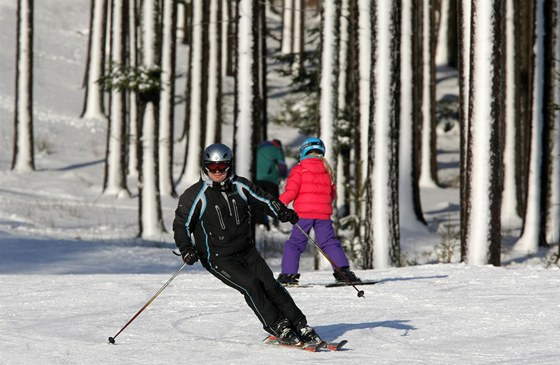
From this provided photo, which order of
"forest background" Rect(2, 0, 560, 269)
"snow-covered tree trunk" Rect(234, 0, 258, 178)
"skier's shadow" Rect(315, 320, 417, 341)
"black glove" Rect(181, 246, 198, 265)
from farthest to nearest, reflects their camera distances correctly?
1. "snow-covered tree trunk" Rect(234, 0, 258, 178)
2. "forest background" Rect(2, 0, 560, 269)
3. "skier's shadow" Rect(315, 320, 417, 341)
4. "black glove" Rect(181, 246, 198, 265)

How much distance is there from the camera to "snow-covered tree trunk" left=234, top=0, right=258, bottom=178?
15.9 metres

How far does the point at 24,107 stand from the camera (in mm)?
27562

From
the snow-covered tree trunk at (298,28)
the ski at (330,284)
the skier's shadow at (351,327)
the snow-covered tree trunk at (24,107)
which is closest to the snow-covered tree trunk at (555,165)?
the ski at (330,284)

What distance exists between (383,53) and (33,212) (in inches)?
393

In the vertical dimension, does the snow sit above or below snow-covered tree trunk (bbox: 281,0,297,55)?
below

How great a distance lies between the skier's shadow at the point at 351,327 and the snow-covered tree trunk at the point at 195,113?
69.2 feet

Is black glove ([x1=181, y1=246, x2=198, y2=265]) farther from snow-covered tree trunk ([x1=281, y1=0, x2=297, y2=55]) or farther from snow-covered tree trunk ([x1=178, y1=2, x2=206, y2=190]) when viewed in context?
snow-covered tree trunk ([x1=281, y1=0, x2=297, y2=55])

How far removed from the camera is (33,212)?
2155 centimetres

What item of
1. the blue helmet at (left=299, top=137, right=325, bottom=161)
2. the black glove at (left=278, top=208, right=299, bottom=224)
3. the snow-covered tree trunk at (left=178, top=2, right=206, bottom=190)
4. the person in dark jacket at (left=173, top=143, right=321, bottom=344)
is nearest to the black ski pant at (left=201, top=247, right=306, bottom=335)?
the person in dark jacket at (left=173, top=143, right=321, bottom=344)

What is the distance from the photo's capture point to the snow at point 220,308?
766 cm

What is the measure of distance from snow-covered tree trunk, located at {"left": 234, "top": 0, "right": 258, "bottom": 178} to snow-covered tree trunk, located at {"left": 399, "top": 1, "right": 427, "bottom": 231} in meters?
5.80

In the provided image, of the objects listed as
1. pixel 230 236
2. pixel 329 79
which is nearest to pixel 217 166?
pixel 230 236

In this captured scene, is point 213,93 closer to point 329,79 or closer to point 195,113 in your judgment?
point 195,113

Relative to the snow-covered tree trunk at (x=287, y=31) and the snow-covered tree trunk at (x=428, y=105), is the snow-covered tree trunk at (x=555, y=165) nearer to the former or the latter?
the snow-covered tree trunk at (x=428, y=105)
